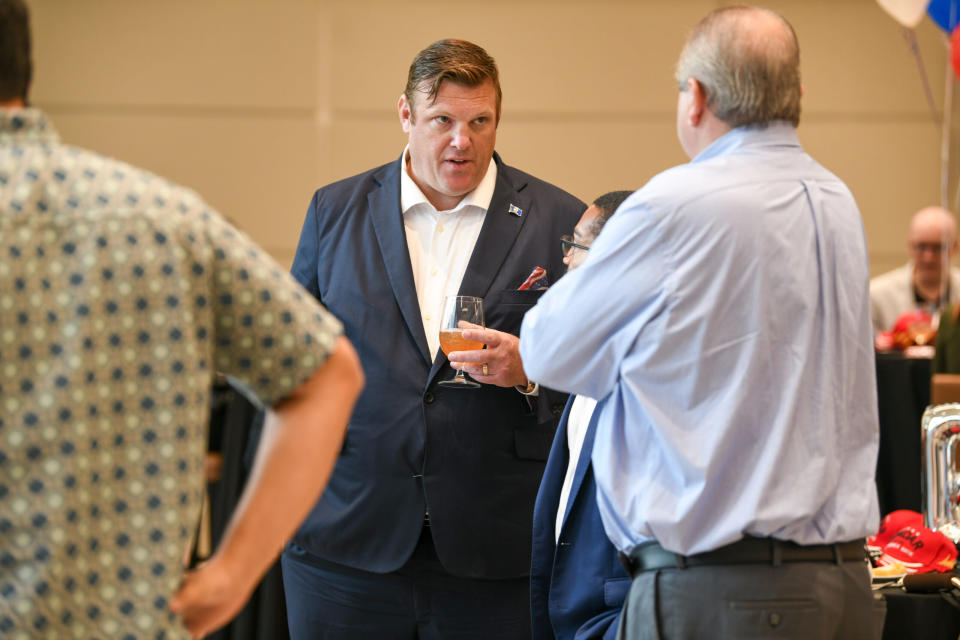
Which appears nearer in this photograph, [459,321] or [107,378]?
[107,378]

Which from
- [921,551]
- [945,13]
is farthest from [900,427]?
[921,551]

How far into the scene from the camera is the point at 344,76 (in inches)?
202

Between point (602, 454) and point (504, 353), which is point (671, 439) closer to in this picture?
point (602, 454)

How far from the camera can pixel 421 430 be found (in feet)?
6.88

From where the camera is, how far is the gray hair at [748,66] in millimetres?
1459

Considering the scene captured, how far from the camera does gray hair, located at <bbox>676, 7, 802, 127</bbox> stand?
1459 mm

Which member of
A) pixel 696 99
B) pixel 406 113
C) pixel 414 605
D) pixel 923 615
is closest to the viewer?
pixel 696 99

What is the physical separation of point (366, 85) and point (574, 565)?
3.81 meters

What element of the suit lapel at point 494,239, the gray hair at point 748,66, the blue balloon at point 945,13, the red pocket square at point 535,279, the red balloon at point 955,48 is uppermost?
the blue balloon at point 945,13

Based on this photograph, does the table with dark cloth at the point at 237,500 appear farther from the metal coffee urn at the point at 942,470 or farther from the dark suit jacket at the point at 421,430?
the metal coffee urn at the point at 942,470

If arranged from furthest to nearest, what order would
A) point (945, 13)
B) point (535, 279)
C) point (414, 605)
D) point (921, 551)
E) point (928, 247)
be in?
point (928, 247)
point (945, 13)
point (535, 279)
point (414, 605)
point (921, 551)

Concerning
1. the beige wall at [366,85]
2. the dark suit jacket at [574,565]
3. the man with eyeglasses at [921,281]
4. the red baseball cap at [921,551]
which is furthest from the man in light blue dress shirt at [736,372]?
the beige wall at [366,85]

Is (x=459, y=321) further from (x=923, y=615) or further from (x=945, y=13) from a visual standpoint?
(x=945, y=13)

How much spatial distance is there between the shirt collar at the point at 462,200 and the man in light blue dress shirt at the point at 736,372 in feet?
2.64
